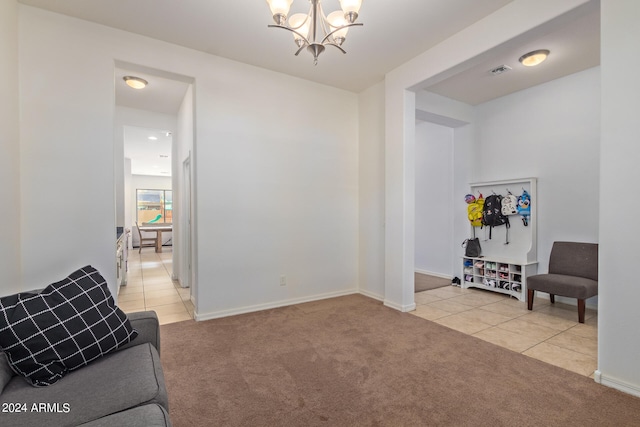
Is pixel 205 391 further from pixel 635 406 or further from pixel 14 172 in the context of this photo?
pixel 635 406

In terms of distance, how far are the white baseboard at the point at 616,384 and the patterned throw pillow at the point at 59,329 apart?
9.62 feet

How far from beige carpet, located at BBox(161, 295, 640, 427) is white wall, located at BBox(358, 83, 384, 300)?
3.79ft

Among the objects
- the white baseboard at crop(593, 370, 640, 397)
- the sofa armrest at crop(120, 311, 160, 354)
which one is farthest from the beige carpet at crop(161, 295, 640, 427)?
the sofa armrest at crop(120, 311, 160, 354)

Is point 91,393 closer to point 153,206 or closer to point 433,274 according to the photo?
point 433,274

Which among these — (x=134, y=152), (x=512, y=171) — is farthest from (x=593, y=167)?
(x=134, y=152)

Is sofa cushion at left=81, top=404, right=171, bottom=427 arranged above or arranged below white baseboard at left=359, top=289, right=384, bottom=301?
above

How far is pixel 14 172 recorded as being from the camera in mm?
2371

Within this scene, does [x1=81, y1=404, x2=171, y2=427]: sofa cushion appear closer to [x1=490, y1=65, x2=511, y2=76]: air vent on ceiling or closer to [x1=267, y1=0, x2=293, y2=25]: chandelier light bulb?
[x1=267, y1=0, x2=293, y2=25]: chandelier light bulb

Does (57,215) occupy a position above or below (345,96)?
below

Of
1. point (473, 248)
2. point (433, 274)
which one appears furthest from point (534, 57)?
point (433, 274)

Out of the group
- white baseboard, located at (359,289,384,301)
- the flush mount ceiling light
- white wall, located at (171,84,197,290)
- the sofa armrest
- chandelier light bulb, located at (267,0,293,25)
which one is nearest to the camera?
the sofa armrest

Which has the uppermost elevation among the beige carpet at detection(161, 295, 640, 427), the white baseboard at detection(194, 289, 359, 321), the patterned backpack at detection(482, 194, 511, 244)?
the patterned backpack at detection(482, 194, 511, 244)

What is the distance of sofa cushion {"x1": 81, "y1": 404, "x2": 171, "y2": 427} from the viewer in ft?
3.28

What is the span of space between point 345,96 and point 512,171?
2.66m
